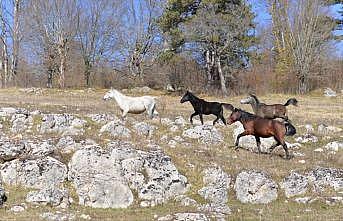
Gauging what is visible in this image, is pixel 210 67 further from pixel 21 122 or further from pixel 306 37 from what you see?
pixel 21 122

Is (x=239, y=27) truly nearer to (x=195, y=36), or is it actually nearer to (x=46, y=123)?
(x=195, y=36)

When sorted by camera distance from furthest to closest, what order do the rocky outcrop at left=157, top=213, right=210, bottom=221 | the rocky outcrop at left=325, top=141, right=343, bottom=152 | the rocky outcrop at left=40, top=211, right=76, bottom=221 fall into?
the rocky outcrop at left=325, top=141, right=343, bottom=152 < the rocky outcrop at left=40, top=211, right=76, bottom=221 < the rocky outcrop at left=157, top=213, right=210, bottom=221

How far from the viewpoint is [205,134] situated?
19.0m

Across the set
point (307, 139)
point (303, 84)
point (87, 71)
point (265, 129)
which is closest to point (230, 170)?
point (265, 129)

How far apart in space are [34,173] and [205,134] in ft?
22.3

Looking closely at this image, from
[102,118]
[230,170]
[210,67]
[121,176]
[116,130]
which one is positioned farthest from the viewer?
[210,67]

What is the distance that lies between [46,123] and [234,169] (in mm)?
7352

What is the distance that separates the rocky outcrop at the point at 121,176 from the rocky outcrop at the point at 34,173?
0.36m

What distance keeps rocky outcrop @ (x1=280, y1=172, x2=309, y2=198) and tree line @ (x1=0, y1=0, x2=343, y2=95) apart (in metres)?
27.7

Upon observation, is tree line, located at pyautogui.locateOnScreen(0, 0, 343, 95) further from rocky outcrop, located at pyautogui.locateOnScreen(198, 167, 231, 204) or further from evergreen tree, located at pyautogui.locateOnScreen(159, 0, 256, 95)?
rocky outcrop, located at pyautogui.locateOnScreen(198, 167, 231, 204)

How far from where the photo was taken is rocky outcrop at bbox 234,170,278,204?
1438 centimetres

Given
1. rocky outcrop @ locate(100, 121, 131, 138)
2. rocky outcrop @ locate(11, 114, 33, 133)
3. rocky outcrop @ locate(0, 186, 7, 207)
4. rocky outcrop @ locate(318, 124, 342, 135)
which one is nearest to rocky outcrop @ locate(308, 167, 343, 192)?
rocky outcrop @ locate(100, 121, 131, 138)

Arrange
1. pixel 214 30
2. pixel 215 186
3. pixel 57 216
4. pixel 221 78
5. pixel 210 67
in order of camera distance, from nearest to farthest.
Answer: pixel 57 216
pixel 215 186
pixel 214 30
pixel 221 78
pixel 210 67

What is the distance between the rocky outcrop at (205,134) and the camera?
61.7ft
